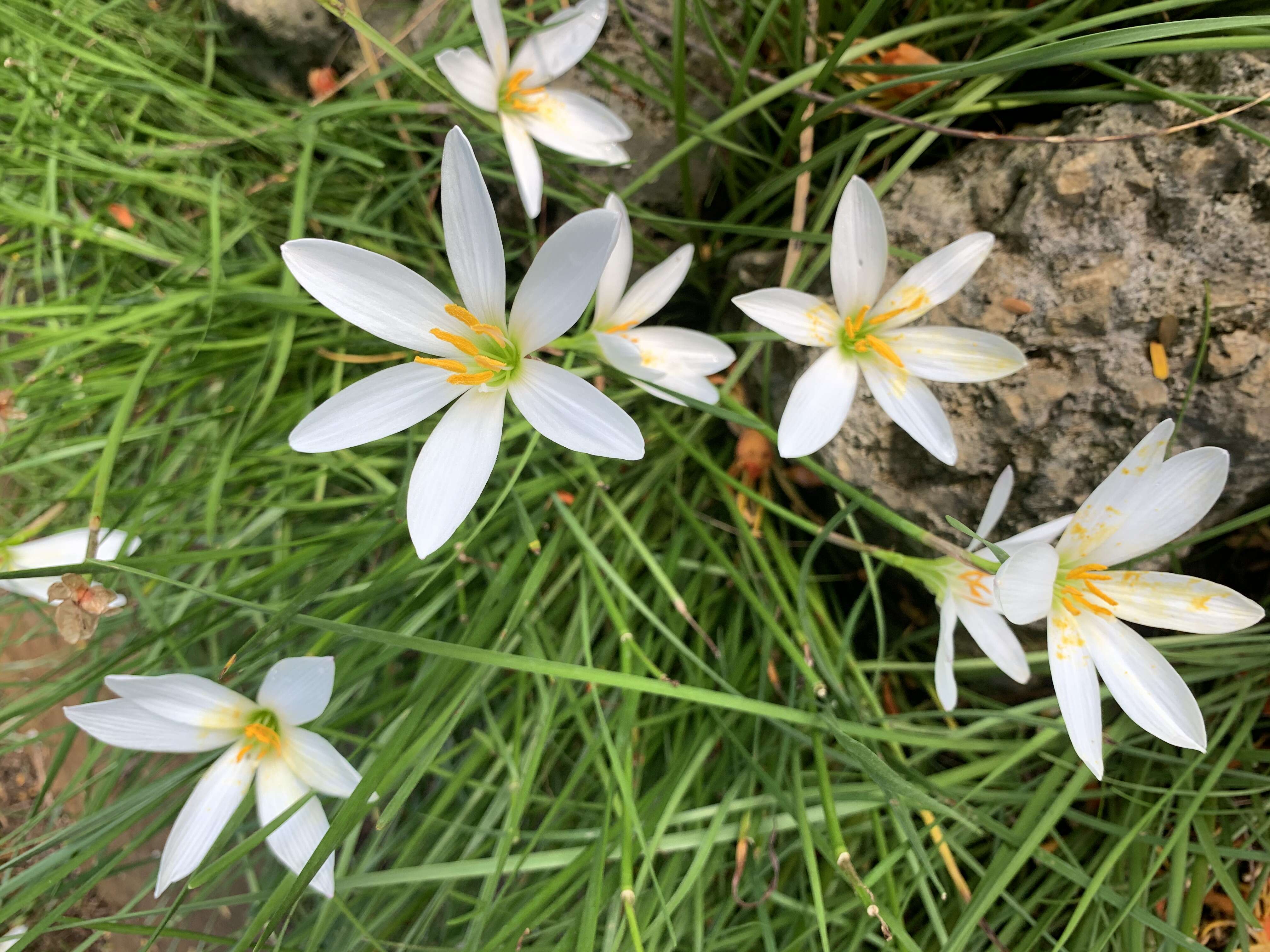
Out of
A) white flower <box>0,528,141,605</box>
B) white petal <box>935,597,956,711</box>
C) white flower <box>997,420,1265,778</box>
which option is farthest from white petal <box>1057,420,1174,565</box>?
white flower <box>0,528,141,605</box>

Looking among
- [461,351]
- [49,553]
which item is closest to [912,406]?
[461,351]

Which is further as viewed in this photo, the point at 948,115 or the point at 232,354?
the point at 232,354

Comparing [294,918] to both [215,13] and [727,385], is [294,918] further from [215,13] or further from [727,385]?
[215,13]

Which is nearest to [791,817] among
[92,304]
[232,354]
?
[232,354]

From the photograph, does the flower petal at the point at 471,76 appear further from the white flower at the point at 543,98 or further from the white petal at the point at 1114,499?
the white petal at the point at 1114,499

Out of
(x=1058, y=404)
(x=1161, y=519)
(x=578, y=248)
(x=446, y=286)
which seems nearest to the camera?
(x=578, y=248)

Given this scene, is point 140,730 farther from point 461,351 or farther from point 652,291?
point 652,291

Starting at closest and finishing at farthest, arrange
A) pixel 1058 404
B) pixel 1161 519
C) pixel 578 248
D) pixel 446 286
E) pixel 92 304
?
1. pixel 578 248
2. pixel 1161 519
3. pixel 1058 404
4. pixel 92 304
5. pixel 446 286
